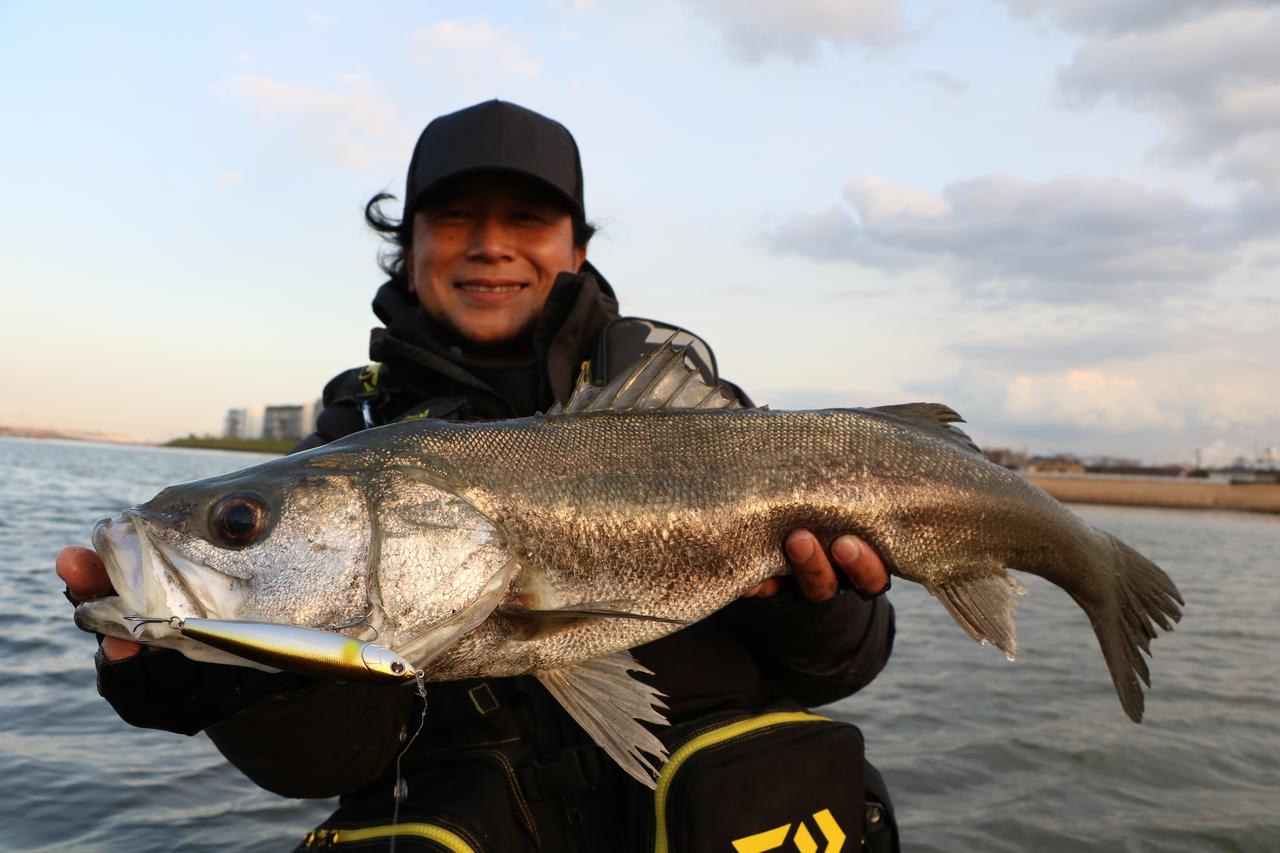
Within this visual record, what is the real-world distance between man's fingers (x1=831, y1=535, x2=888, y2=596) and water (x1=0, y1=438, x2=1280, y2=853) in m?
3.86

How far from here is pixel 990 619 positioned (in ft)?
10.8

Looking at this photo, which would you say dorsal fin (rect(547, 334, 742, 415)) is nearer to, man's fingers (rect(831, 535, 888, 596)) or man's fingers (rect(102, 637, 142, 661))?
man's fingers (rect(831, 535, 888, 596))

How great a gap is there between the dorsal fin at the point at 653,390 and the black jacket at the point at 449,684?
81 centimetres

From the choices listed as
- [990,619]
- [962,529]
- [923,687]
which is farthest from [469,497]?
[923,687]

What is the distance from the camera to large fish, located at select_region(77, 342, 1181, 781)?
239cm

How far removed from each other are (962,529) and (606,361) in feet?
5.52

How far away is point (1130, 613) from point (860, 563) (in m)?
1.42

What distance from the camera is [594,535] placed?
9.09 ft

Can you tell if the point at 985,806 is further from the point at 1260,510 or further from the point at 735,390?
the point at 1260,510

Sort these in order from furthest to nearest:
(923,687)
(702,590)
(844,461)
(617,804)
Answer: (923,687) → (617,804) → (844,461) → (702,590)

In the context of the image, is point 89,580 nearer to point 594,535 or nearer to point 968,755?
point 594,535

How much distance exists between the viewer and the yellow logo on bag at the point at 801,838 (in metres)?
3.02

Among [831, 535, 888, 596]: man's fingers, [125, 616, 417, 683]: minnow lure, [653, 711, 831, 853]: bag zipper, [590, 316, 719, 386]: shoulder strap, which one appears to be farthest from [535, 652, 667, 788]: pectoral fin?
[590, 316, 719, 386]: shoulder strap

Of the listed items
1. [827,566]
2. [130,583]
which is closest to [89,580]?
[130,583]
